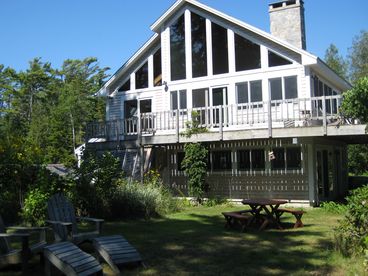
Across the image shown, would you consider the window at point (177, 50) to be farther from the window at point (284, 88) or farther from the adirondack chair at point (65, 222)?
the adirondack chair at point (65, 222)

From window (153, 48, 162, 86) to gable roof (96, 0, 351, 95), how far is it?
58 cm

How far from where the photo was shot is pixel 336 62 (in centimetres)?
A: 4847

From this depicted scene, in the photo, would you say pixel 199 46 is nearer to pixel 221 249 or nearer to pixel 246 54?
pixel 246 54

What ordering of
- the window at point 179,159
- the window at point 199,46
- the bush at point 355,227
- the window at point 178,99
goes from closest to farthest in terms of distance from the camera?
the bush at point 355,227 < the window at point 179,159 < the window at point 199,46 < the window at point 178,99

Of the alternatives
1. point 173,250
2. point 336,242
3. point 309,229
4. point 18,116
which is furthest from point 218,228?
point 18,116

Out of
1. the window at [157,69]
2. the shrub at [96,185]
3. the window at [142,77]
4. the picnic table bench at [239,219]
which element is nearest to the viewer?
the picnic table bench at [239,219]

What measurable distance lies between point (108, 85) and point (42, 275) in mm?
16159

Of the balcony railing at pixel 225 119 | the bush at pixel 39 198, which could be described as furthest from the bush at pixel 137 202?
the balcony railing at pixel 225 119

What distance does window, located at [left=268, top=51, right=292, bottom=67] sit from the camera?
57.7 feet

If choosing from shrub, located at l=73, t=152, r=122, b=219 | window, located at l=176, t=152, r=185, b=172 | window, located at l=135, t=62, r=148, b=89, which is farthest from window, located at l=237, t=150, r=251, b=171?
window, located at l=135, t=62, r=148, b=89

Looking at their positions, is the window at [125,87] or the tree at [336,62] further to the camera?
the tree at [336,62]

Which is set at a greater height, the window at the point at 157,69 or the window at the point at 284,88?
the window at the point at 157,69

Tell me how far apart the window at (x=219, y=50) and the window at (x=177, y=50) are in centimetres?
161

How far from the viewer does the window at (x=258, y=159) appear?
56.1ft
